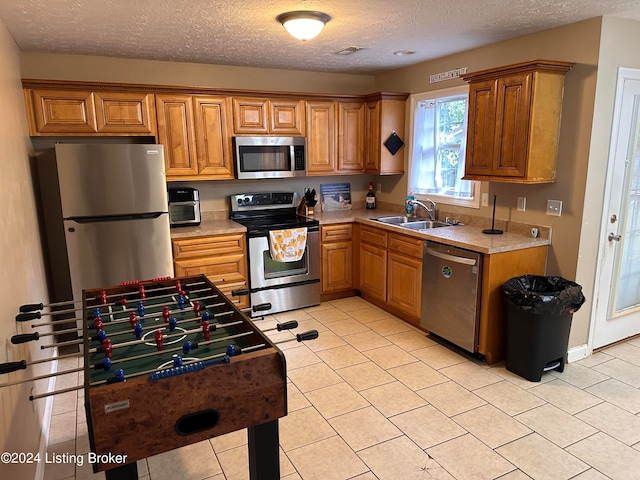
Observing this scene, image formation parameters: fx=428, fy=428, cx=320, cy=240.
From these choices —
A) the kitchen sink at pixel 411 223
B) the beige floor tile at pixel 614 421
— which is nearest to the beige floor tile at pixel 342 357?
the kitchen sink at pixel 411 223

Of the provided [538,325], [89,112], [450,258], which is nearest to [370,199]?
[450,258]

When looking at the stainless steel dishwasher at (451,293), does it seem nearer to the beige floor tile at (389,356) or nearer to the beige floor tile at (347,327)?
the beige floor tile at (389,356)

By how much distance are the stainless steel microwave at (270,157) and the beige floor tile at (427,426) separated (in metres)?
2.67

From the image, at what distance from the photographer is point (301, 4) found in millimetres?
2525

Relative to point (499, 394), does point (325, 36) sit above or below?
above

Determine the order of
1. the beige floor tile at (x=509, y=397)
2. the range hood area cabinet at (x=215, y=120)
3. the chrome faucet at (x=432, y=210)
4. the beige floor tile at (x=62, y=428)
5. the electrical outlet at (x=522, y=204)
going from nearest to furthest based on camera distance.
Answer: the beige floor tile at (x=62, y=428) → the beige floor tile at (x=509, y=397) → the electrical outlet at (x=522, y=204) → the range hood area cabinet at (x=215, y=120) → the chrome faucet at (x=432, y=210)

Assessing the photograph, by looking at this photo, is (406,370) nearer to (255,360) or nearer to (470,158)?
(470,158)

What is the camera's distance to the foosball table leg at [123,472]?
1.34 metres

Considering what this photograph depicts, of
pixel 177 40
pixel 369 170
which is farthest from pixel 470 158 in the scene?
pixel 177 40

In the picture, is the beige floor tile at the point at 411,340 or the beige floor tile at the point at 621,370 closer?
the beige floor tile at the point at 621,370

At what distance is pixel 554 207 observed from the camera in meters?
3.19

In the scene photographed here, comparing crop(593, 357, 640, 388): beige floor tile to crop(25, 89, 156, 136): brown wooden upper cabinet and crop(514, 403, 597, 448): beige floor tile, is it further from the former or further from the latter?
crop(25, 89, 156, 136): brown wooden upper cabinet

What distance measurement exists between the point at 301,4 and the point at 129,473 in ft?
8.14

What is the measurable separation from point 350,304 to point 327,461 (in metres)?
2.39
